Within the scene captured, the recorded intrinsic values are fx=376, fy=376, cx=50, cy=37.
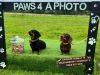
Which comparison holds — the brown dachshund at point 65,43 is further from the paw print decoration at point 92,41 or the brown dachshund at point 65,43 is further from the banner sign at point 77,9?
the paw print decoration at point 92,41

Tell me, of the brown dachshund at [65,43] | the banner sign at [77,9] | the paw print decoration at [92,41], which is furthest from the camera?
the brown dachshund at [65,43]

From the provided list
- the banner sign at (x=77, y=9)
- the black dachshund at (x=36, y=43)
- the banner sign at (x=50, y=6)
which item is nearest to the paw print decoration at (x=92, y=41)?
the banner sign at (x=77, y=9)

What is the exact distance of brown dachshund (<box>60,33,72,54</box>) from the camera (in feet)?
20.2

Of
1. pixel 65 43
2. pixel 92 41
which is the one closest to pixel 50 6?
pixel 65 43

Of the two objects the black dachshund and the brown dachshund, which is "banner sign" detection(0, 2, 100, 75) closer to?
the brown dachshund

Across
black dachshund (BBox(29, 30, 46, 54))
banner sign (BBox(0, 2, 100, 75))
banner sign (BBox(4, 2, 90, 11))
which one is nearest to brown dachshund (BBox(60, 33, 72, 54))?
banner sign (BBox(0, 2, 100, 75))

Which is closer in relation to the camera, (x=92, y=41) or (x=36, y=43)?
(x=92, y=41)

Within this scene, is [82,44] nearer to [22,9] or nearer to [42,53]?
[42,53]

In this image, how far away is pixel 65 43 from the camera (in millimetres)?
6180

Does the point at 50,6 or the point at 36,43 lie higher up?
the point at 50,6

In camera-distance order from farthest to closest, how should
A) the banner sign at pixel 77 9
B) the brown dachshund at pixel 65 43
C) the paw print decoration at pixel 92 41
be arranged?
the brown dachshund at pixel 65 43 < the paw print decoration at pixel 92 41 < the banner sign at pixel 77 9

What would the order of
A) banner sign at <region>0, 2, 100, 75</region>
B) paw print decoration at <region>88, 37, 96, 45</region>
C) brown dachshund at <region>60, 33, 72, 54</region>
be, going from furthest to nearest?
1. brown dachshund at <region>60, 33, 72, 54</region>
2. paw print decoration at <region>88, 37, 96, 45</region>
3. banner sign at <region>0, 2, 100, 75</region>

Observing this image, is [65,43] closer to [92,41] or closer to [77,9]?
[92,41]

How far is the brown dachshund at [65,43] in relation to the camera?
6172mm
